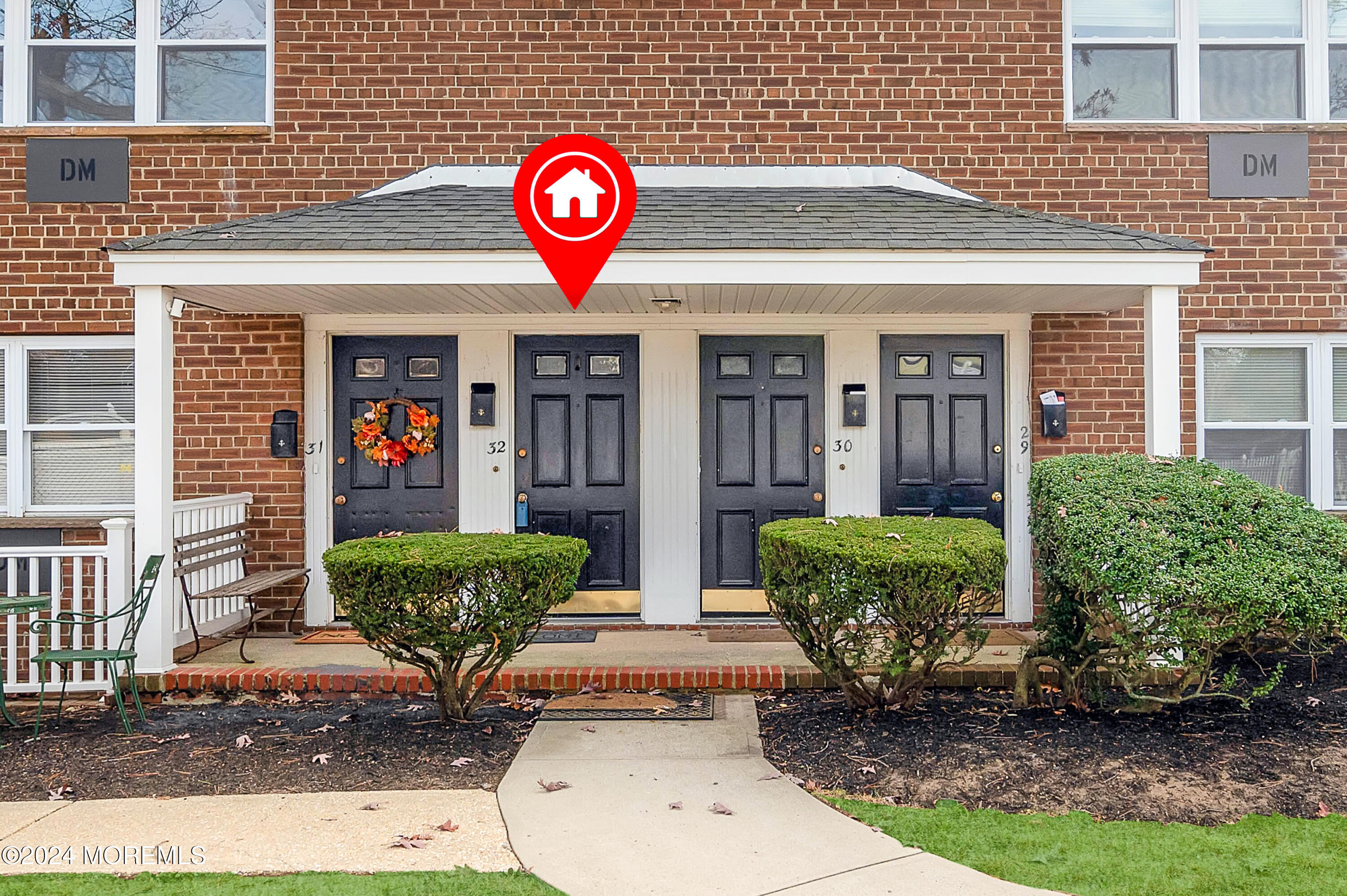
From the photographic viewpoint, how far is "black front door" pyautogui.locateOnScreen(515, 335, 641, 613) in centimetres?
744

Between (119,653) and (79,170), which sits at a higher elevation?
(79,170)

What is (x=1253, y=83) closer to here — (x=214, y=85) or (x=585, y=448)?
(x=585, y=448)

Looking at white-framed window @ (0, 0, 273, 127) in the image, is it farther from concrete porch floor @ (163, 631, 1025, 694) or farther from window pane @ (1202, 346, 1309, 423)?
window pane @ (1202, 346, 1309, 423)

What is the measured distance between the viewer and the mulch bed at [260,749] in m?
4.40

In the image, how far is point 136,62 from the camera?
749 cm

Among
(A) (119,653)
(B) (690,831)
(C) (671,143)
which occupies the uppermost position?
(C) (671,143)

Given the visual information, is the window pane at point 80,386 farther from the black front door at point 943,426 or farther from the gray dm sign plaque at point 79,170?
the black front door at point 943,426

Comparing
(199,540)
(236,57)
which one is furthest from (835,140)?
(199,540)

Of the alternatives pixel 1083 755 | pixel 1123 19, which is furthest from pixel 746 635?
pixel 1123 19

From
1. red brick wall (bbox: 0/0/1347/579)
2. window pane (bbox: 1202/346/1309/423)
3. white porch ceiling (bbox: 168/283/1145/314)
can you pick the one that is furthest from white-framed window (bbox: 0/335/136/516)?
window pane (bbox: 1202/346/1309/423)

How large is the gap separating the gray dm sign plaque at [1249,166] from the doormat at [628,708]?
558cm

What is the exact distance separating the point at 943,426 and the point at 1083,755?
3.34 m

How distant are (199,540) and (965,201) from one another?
581 centimetres

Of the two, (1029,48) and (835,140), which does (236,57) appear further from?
(1029,48)
